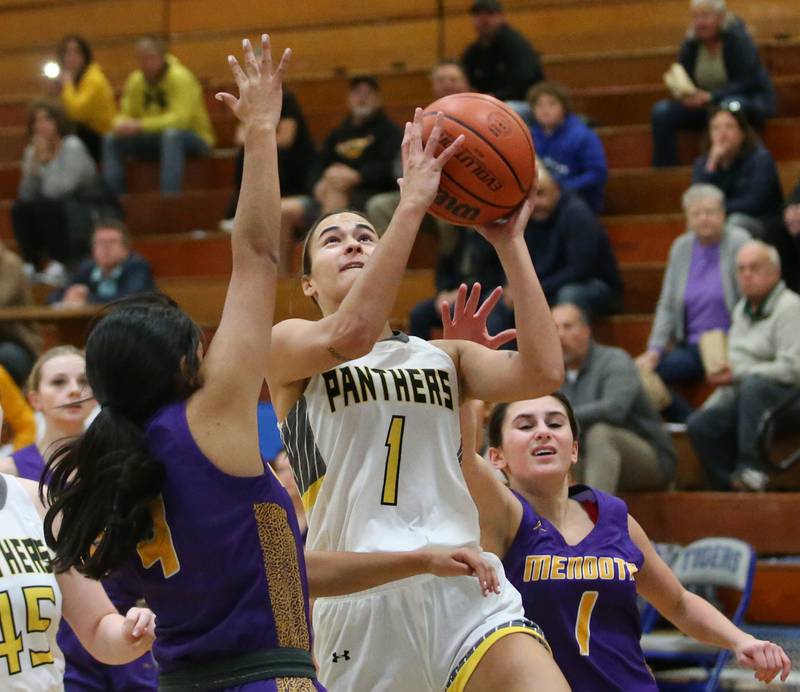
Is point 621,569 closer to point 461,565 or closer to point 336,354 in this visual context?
point 461,565

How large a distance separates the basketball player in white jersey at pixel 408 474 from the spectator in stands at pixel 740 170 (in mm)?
5140

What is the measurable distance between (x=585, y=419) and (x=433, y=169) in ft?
12.3

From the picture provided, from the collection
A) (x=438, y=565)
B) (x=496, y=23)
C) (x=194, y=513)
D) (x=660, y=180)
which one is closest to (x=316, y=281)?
(x=438, y=565)

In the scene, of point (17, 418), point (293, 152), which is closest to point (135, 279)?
point (293, 152)

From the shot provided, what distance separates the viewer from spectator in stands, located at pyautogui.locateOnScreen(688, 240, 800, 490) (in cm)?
706

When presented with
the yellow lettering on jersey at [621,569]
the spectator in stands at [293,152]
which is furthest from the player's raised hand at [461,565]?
the spectator in stands at [293,152]

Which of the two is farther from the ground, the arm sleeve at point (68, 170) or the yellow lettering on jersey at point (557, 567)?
the arm sleeve at point (68, 170)

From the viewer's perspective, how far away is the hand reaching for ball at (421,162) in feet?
11.0

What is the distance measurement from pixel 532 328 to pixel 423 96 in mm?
8281

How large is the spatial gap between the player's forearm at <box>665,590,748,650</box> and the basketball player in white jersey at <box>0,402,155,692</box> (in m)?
1.78

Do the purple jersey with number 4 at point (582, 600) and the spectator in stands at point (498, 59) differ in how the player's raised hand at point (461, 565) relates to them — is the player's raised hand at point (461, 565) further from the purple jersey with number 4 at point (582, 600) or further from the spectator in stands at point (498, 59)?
the spectator in stands at point (498, 59)

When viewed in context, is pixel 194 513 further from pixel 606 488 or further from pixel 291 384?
pixel 606 488

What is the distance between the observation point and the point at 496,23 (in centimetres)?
1027

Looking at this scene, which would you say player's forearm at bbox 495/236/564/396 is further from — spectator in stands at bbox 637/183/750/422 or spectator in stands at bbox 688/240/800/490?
spectator in stands at bbox 637/183/750/422
